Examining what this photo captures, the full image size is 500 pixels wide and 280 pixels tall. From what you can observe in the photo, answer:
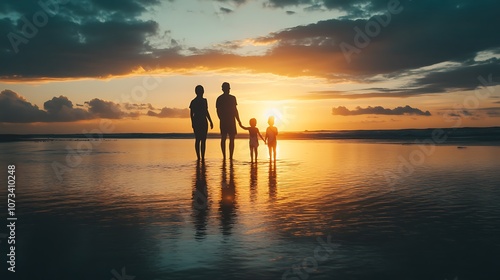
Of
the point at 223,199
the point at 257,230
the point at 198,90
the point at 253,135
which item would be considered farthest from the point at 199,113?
the point at 257,230

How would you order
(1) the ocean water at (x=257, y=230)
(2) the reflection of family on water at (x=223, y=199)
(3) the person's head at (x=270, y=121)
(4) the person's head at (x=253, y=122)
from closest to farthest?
(1) the ocean water at (x=257, y=230) < (2) the reflection of family on water at (x=223, y=199) < (3) the person's head at (x=270, y=121) < (4) the person's head at (x=253, y=122)

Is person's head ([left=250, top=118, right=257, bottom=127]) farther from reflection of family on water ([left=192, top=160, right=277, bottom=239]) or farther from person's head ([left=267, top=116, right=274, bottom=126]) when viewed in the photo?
reflection of family on water ([left=192, top=160, right=277, bottom=239])

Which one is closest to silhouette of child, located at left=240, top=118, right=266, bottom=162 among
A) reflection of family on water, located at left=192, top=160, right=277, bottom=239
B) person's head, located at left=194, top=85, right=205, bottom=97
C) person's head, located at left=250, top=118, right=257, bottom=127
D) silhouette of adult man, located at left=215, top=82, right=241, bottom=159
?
person's head, located at left=250, top=118, right=257, bottom=127

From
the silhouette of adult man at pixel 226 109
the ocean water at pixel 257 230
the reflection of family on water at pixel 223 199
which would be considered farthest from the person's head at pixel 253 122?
the ocean water at pixel 257 230

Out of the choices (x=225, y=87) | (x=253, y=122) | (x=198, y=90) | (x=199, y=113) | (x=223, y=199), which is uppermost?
(x=225, y=87)

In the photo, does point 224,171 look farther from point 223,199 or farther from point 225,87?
point 223,199

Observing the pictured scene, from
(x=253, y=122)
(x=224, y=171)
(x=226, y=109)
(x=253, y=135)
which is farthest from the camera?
(x=253, y=122)

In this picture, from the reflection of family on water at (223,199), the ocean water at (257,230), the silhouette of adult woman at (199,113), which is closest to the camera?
the ocean water at (257,230)

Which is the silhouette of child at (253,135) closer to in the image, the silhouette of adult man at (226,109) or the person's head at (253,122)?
the person's head at (253,122)

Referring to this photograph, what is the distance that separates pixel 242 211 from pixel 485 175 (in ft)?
28.8

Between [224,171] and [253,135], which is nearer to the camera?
[224,171]

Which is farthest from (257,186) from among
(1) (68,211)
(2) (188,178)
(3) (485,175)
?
(3) (485,175)

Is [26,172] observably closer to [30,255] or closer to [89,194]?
[89,194]

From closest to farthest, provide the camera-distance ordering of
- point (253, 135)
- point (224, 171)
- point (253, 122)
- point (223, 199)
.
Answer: point (223, 199), point (224, 171), point (253, 135), point (253, 122)
